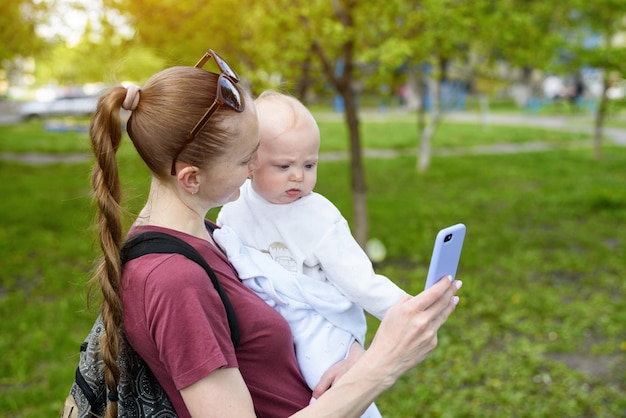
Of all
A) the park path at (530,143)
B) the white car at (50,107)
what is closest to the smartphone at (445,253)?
the park path at (530,143)

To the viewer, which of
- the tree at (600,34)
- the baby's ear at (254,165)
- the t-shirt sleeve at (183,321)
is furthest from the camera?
the tree at (600,34)

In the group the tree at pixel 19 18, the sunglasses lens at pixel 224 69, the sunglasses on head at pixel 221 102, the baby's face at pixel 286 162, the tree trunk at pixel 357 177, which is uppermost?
the tree at pixel 19 18

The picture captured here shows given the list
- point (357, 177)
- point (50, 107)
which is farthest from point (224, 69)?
point (50, 107)

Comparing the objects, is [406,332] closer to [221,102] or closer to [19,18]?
[221,102]

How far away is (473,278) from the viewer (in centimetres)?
710

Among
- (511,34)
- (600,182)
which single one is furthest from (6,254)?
(600,182)

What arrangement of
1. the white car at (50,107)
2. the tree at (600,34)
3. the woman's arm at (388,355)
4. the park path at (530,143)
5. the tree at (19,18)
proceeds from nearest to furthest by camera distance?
Answer: 1. the woman's arm at (388,355)
2. the tree at (19,18)
3. the tree at (600,34)
4. the park path at (530,143)
5. the white car at (50,107)

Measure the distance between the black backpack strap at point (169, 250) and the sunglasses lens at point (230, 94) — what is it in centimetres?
30

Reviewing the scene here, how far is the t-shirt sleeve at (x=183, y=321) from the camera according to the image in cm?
136

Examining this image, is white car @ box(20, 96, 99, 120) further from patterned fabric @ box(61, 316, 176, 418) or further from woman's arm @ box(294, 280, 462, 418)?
woman's arm @ box(294, 280, 462, 418)

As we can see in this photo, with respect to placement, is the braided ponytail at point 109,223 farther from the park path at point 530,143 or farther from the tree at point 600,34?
the park path at point 530,143

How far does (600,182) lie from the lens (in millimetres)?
12117

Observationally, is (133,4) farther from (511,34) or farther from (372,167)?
(372,167)

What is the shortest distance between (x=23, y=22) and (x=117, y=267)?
772cm
